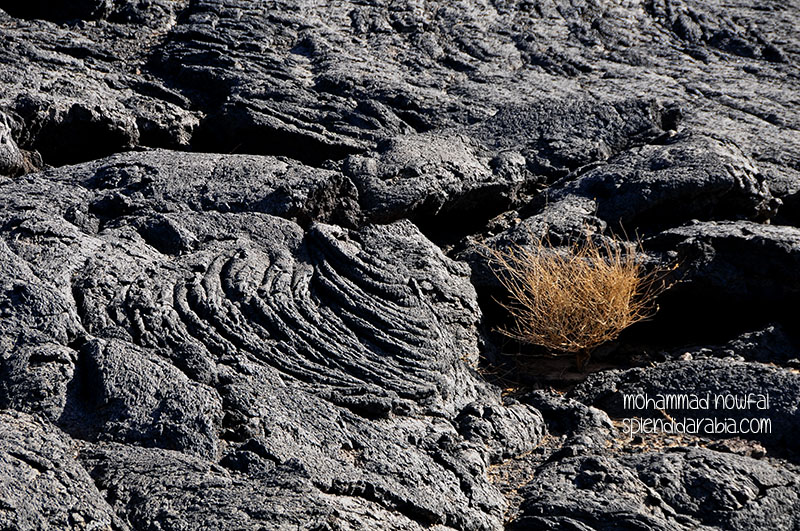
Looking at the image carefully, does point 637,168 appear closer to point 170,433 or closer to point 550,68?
point 550,68

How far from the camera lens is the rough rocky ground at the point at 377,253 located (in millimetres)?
3340

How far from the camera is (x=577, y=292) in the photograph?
447 cm

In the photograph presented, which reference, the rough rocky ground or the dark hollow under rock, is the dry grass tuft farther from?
the dark hollow under rock

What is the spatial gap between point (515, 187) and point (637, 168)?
2.39ft

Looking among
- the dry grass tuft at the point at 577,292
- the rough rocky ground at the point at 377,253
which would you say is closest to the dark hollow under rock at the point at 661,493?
the rough rocky ground at the point at 377,253

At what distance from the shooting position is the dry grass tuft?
14.6 feet

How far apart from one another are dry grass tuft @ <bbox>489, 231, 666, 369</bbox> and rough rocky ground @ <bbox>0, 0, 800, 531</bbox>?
0.49 ft

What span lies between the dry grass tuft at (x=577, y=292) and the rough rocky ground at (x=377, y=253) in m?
0.15

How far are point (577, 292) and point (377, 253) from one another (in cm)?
105

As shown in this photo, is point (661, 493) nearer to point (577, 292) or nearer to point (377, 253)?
point (577, 292)

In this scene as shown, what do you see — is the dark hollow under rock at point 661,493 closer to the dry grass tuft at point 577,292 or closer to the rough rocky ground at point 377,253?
the rough rocky ground at point 377,253

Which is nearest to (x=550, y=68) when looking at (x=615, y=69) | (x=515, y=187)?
(x=615, y=69)

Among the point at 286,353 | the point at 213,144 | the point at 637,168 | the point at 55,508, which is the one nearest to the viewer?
the point at 55,508

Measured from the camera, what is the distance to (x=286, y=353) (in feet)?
12.6
